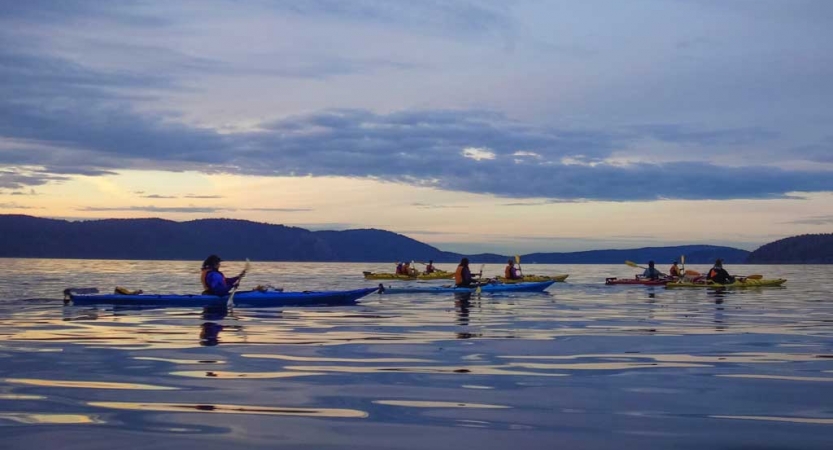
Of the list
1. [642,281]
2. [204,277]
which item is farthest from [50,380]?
[642,281]

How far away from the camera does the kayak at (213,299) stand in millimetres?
28359

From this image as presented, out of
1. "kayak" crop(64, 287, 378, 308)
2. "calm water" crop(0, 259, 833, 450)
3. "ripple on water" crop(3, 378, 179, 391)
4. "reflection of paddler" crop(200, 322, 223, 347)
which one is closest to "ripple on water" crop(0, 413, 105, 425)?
"calm water" crop(0, 259, 833, 450)

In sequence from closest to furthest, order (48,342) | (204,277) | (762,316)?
(48,342) → (762,316) → (204,277)

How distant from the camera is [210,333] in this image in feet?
63.5

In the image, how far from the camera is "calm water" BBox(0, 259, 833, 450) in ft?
27.3

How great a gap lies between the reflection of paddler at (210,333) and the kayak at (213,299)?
6071 mm

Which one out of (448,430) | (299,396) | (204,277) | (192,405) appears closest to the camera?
(448,430)

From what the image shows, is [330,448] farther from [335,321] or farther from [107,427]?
[335,321]

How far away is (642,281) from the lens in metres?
49.2

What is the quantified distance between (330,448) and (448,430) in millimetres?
1319

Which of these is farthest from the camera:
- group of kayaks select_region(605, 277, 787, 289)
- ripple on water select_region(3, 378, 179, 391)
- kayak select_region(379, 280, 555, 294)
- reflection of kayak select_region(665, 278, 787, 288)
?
group of kayaks select_region(605, 277, 787, 289)

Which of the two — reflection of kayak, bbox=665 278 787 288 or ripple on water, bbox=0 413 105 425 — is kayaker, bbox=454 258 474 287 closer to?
reflection of kayak, bbox=665 278 787 288

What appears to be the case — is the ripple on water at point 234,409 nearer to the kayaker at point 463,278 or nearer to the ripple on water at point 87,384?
the ripple on water at point 87,384

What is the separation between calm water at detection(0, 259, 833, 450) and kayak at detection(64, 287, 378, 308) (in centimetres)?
542
